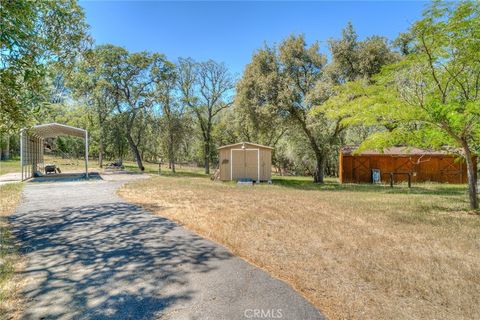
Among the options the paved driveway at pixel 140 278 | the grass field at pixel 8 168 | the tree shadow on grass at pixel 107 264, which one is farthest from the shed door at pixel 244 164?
the grass field at pixel 8 168

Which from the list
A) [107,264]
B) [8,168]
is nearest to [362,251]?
[107,264]

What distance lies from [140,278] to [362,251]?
3.42 metres

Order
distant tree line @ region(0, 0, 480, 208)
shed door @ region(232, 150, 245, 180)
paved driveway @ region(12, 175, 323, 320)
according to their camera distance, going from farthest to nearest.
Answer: shed door @ region(232, 150, 245, 180) → distant tree line @ region(0, 0, 480, 208) → paved driveway @ region(12, 175, 323, 320)

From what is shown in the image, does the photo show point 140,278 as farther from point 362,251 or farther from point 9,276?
point 362,251

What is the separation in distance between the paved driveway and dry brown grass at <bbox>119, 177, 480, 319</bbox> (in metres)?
0.42

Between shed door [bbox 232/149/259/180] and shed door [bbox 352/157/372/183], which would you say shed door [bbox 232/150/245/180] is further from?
shed door [bbox 352/157/372/183]

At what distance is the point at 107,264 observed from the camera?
396cm

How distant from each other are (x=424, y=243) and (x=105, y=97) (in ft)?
82.7

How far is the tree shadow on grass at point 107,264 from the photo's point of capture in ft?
9.54

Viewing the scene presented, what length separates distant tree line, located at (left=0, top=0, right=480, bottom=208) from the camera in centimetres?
538

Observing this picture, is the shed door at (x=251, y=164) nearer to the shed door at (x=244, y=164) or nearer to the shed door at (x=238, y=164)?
the shed door at (x=244, y=164)

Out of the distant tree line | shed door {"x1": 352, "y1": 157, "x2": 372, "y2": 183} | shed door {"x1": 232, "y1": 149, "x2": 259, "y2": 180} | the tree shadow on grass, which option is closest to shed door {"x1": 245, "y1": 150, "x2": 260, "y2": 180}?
shed door {"x1": 232, "y1": 149, "x2": 259, "y2": 180}

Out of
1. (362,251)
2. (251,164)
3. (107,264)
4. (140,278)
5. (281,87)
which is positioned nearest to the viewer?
(140,278)

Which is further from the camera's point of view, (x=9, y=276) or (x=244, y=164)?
(x=244, y=164)
